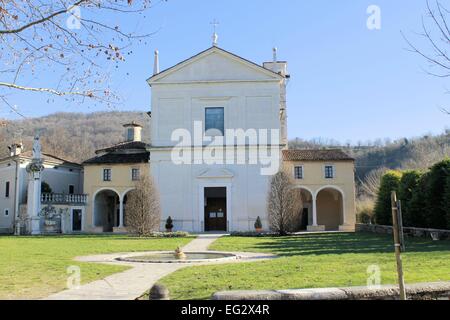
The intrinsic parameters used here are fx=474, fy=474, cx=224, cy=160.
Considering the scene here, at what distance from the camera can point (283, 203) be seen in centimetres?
3080

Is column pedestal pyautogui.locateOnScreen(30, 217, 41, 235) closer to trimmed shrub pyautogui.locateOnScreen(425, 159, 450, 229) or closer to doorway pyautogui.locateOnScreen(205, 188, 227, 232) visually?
doorway pyautogui.locateOnScreen(205, 188, 227, 232)

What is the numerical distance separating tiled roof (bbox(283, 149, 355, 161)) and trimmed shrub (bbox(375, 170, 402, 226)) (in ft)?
26.3

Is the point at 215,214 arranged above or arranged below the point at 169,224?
above

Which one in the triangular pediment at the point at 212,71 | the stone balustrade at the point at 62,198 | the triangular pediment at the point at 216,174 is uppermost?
the triangular pediment at the point at 212,71

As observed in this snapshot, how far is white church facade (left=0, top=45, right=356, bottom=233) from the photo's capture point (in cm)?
3856

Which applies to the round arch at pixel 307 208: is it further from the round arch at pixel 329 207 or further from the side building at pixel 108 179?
the side building at pixel 108 179

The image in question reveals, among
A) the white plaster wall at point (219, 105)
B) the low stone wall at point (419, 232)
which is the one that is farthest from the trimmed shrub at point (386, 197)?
the white plaster wall at point (219, 105)

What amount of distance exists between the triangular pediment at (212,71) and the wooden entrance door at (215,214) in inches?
412

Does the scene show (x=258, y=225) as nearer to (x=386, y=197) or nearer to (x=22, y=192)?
(x=386, y=197)

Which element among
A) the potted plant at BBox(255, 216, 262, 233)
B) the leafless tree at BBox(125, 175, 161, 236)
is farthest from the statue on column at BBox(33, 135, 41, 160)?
the potted plant at BBox(255, 216, 262, 233)

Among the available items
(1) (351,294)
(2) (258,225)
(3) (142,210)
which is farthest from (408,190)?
(1) (351,294)

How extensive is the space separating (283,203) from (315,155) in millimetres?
11551

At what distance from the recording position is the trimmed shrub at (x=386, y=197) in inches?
1216
